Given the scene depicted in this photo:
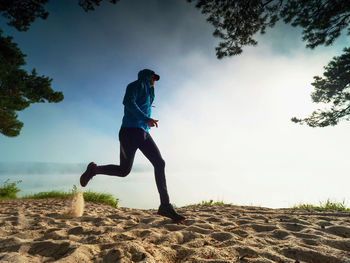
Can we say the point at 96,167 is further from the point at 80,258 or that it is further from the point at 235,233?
the point at 235,233

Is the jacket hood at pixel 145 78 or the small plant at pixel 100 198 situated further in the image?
the small plant at pixel 100 198

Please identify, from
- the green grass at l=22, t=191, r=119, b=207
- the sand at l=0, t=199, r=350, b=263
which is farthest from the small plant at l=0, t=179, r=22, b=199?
the sand at l=0, t=199, r=350, b=263

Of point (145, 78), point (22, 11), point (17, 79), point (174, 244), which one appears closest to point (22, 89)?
point (17, 79)

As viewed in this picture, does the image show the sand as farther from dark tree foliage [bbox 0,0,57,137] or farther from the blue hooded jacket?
dark tree foliage [bbox 0,0,57,137]

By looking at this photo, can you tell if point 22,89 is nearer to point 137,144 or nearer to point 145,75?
point 145,75

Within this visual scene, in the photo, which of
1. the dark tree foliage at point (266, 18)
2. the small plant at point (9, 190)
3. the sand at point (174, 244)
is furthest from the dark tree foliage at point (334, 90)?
the small plant at point (9, 190)

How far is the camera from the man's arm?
111 inches

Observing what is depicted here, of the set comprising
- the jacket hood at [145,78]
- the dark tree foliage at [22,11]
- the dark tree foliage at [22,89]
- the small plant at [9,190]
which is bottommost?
the small plant at [9,190]

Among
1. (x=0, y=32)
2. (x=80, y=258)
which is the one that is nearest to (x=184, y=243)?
(x=80, y=258)

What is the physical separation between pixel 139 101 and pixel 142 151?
2.50 ft

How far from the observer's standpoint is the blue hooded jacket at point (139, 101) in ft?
9.35

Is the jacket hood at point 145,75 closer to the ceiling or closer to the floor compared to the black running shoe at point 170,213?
closer to the ceiling

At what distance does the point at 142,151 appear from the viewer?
2.95 metres

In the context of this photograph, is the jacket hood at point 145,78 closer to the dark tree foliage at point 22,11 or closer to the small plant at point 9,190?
the dark tree foliage at point 22,11
